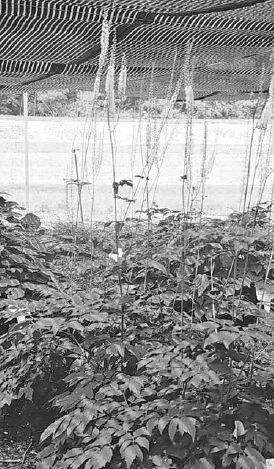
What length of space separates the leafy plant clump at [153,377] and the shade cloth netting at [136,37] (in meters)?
0.96

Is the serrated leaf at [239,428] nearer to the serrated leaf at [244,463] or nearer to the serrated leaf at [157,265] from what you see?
the serrated leaf at [244,463]

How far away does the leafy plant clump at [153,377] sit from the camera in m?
1.65

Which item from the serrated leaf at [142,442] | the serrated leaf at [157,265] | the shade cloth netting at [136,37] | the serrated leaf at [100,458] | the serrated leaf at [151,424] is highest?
the shade cloth netting at [136,37]

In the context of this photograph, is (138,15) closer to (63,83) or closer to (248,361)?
(248,361)

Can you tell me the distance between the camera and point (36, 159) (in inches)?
572

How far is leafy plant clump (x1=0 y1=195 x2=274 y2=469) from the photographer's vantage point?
1647mm

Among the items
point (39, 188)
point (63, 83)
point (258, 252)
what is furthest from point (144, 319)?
point (39, 188)

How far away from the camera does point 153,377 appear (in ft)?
6.27

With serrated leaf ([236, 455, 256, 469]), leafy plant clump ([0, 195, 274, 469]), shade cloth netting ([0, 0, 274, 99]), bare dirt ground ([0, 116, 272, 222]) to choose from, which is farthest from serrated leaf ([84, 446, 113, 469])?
bare dirt ground ([0, 116, 272, 222])

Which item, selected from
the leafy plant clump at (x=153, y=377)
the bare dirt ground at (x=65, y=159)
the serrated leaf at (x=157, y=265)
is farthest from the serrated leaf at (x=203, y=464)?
the bare dirt ground at (x=65, y=159)

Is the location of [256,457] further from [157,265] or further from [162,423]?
[157,265]

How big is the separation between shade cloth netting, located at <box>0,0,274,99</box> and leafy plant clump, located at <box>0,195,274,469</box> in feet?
3.16

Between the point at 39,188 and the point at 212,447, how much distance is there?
12.3 m

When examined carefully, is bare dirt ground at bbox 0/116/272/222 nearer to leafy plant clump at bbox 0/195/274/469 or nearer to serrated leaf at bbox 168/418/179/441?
leafy plant clump at bbox 0/195/274/469
